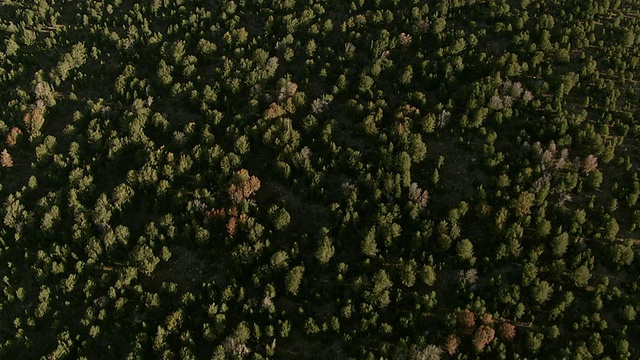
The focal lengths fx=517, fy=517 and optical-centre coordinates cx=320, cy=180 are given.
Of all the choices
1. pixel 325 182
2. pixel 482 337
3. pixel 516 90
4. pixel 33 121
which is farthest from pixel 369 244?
pixel 33 121

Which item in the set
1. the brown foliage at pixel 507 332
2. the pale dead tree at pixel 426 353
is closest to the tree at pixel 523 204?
the brown foliage at pixel 507 332

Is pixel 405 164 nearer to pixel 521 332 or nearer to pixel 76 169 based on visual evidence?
pixel 521 332

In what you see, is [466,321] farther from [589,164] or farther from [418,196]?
[589,164]

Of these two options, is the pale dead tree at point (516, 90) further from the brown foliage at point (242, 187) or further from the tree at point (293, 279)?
the tree at point (293, 279)

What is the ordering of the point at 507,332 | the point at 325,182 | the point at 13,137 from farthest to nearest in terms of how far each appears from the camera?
the point at 13,137 → the point at 325,182 → the point at 507,332

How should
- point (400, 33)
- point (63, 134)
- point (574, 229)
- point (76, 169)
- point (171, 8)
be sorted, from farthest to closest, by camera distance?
point (171, 8), point (400, 33), point (63, 134), point (76, 169), point (574, 229)

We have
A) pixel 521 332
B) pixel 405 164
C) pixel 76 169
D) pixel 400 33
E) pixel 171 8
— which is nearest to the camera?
pixel 521 332

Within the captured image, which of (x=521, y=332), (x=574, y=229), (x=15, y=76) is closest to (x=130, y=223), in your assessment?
(x=15, y=76)
